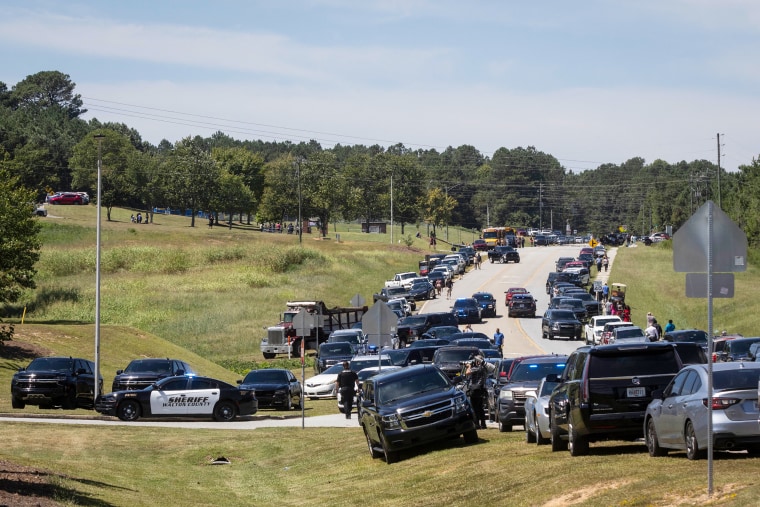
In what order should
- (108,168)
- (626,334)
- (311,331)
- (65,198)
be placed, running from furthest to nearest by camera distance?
1. (65,198)
2. (108,168)
3. (311,331)
4. (626,334)

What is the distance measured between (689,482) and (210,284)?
78172 millimetres

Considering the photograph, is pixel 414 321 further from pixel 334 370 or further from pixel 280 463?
pixel 280 463

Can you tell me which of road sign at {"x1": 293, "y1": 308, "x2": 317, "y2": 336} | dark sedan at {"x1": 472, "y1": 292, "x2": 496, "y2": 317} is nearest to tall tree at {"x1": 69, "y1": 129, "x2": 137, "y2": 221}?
dark sedan at {"x1": 472, "y1": 292, "x2": 496, "y2": 317}

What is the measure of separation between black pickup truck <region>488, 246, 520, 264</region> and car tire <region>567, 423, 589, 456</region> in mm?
99806

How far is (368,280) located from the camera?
98.7 m

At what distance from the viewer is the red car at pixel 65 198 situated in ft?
480

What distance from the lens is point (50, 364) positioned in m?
33.9

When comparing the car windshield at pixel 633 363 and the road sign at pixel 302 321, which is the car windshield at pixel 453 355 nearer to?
the road sign at pixel 302 321

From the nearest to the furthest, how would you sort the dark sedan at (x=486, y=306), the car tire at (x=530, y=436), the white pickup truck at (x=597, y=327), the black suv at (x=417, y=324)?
1. the car tire at (x=530, y=436)
2. the white pickup truck at (x=597, y=327)
3. the black suv at (x=417, y=324)
4. the dark sedan at (x=486, y=306)

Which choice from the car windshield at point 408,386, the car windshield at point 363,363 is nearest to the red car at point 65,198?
the car windshield at point 363,363

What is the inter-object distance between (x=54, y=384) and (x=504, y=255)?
286 feet

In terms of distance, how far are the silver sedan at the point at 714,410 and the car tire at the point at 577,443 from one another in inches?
61.8

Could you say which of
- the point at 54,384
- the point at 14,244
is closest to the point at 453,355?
the point at 54,384

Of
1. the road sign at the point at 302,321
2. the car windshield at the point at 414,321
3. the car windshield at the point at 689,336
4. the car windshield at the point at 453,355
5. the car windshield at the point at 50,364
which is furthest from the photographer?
the car windshield at the point at 414,321
